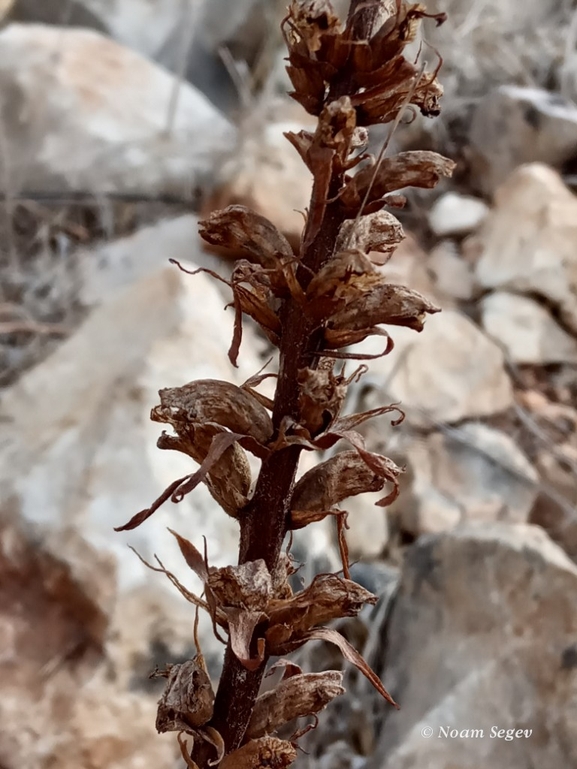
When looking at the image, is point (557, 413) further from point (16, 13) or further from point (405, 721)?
point (16, 13)

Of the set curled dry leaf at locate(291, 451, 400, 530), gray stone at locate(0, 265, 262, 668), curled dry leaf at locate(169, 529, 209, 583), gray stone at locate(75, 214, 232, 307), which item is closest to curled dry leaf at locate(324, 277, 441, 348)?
curled dry leaf at locate(291, 451, 400, 530)

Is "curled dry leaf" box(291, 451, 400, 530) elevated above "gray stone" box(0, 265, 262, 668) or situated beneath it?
elevated above

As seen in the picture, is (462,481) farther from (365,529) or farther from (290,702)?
(290,702)

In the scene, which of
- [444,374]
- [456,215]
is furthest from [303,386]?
[456,215]

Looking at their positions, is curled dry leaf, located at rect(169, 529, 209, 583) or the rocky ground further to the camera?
the rocky ground

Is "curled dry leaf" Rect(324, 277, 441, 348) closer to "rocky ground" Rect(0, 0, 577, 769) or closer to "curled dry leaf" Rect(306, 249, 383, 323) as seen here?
"curled dry leaf" Rect(306, 249, 383, 323)

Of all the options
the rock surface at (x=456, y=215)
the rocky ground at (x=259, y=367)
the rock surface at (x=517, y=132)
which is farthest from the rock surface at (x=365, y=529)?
the rock surface at (x=517, y=132)
